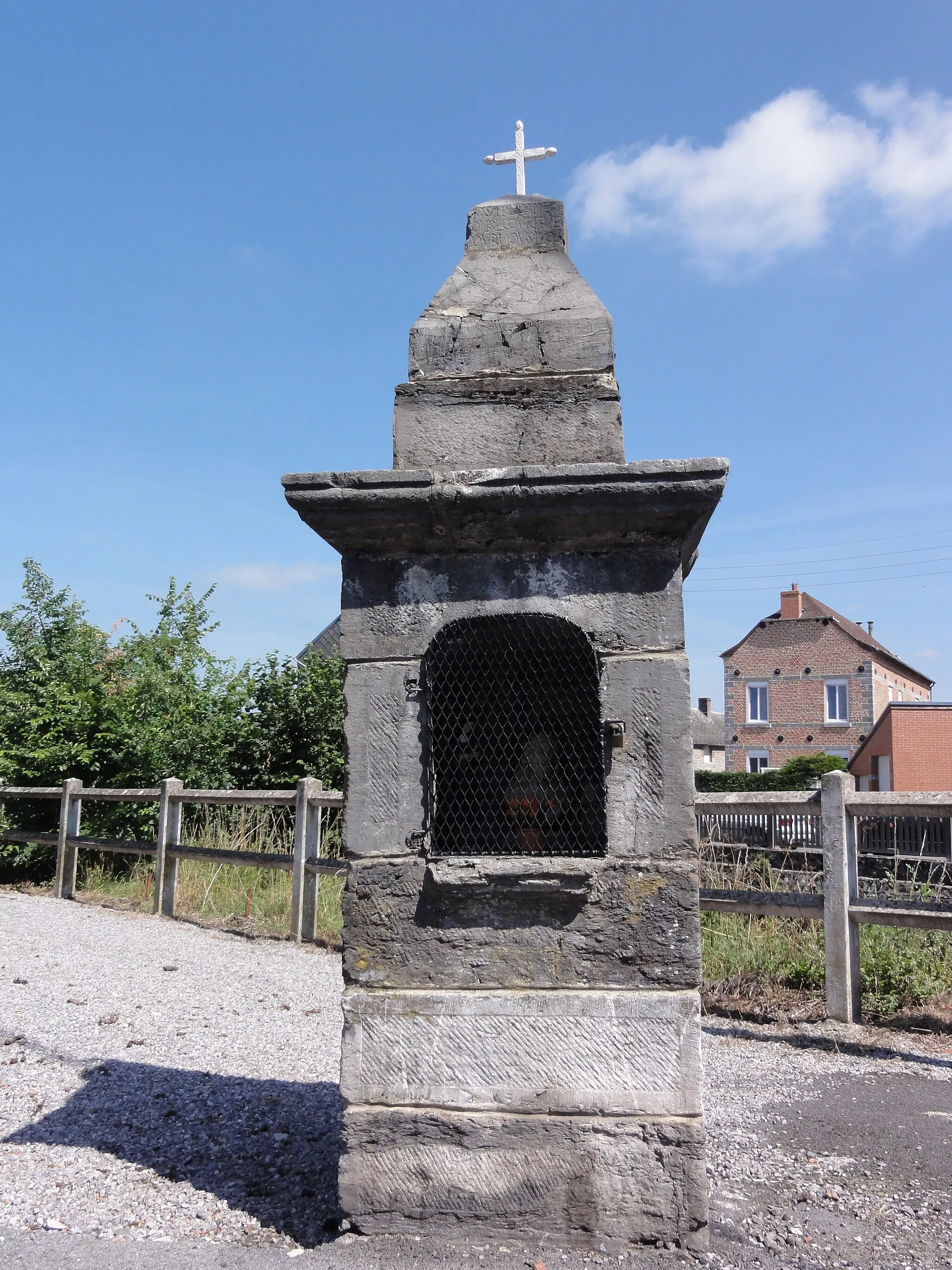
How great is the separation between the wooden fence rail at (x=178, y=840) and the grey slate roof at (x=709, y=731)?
42.6m

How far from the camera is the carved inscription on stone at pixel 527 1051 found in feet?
9.37

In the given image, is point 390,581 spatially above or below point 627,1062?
above

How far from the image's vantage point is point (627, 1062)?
9.41 feet

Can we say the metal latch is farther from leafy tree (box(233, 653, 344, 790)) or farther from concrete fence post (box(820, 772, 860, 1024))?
leafy tree (box(233, 653, 344, 790))

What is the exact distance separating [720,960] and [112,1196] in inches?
161

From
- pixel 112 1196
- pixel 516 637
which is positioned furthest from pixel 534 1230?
pixel 516 637

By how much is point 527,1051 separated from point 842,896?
315 centimetres

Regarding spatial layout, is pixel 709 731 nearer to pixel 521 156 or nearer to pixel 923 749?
pixel 923 749

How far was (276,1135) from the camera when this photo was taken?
12.4 feet

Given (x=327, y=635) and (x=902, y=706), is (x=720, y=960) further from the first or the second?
(x=902, y=706)

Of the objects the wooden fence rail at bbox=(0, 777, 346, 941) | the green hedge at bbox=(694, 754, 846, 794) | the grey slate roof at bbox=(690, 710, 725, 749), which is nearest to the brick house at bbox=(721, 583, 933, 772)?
the green hedge at bbox=(694, 754, 846, 794)

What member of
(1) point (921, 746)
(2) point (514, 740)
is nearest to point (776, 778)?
(1) point (921, 746)

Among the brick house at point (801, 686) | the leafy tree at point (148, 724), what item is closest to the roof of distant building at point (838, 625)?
the brick house at point (801, 686)

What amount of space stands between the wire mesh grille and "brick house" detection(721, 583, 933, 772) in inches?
1503
